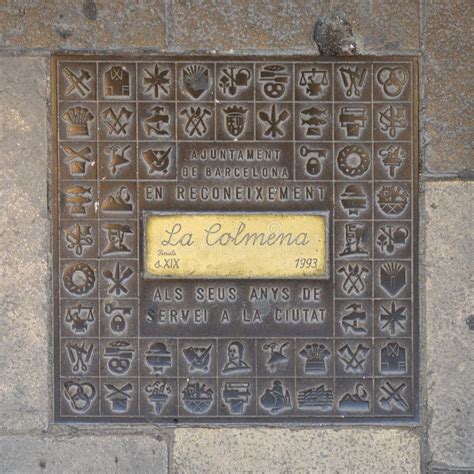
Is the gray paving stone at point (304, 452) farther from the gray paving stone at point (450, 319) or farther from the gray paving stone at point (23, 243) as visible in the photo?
the gray paving stone at point (23, 243)

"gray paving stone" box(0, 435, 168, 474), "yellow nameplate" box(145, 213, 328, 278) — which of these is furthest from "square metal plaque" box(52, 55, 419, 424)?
"gray paving stone" box(0, 435, 168, 474)

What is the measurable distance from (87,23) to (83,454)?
213 centimetres

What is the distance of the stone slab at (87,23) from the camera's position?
3564 mm

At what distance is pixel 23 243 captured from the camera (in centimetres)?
357

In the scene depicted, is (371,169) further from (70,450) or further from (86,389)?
(70,450)

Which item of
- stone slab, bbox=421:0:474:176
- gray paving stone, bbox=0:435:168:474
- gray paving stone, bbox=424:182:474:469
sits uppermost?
stone slab, bbox=421:0:474:176

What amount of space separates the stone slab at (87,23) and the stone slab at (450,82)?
1.33m

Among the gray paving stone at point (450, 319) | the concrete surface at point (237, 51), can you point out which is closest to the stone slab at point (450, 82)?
the concrete surface at point (237, 51)

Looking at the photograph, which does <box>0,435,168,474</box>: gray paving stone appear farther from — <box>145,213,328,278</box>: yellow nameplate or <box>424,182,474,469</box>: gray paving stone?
<box>424,182,474,469</box>: gray paving stone

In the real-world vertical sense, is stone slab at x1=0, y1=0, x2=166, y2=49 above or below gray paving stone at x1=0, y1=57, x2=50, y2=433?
above

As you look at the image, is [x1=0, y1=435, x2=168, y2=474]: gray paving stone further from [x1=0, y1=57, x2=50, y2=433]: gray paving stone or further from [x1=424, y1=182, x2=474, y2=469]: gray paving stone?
[x1=424, y1=182, x2=474, y2=469]: gray paving stone

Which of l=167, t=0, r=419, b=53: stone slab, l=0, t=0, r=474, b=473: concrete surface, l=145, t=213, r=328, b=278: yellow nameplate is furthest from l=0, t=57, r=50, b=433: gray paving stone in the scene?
l=167, t=0, r=419, b=53: stone slab

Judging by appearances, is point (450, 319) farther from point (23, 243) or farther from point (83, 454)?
point (23, 243)

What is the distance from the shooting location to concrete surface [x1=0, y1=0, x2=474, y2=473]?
3.56 meters
